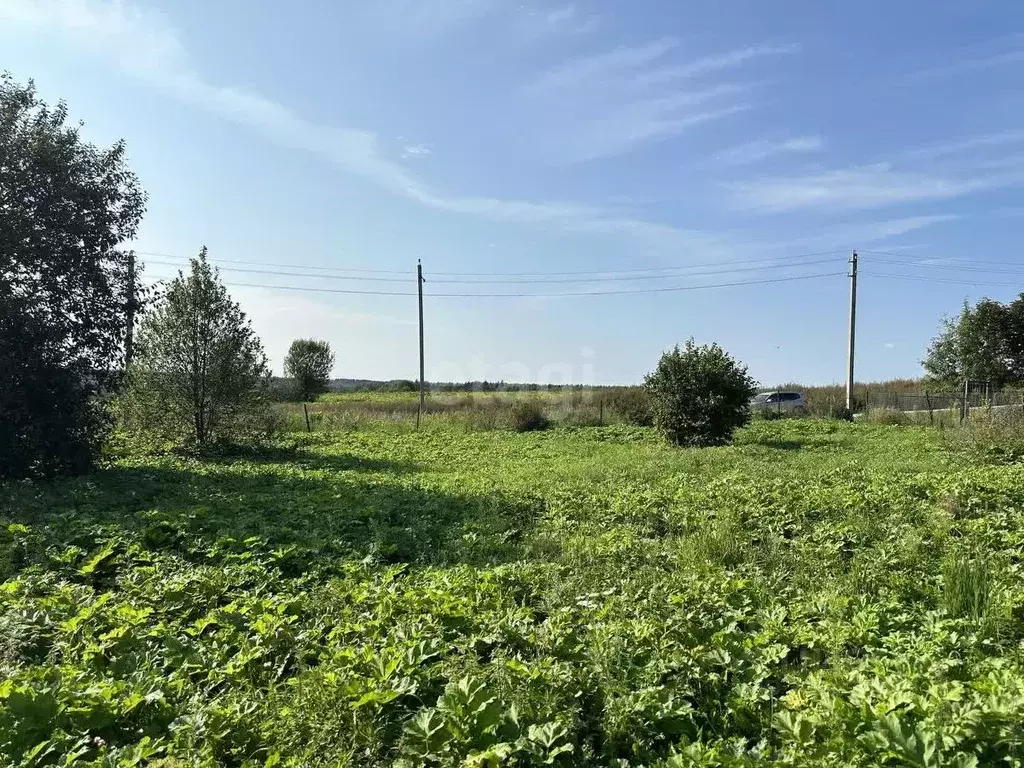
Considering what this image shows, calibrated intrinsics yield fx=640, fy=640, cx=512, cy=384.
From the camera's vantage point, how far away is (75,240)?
1230 cm

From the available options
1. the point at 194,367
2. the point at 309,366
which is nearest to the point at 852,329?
the point at 194,367

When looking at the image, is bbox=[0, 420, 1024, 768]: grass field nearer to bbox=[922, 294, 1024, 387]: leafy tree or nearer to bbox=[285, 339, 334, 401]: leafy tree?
bbox=[922, 294, 1024, 387]: leafy tree

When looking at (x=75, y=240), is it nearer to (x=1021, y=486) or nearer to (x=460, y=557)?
(x=460, y=557)

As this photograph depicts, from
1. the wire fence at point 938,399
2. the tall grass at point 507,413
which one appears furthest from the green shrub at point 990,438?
the tall grass at point 507,413

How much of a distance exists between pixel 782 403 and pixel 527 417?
1333cm

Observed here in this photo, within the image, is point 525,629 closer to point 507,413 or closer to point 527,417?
point 527,417

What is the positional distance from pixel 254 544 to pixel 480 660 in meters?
3.42

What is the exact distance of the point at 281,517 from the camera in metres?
7.85

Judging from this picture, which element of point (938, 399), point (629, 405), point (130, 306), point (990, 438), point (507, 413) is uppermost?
point (130, 306)

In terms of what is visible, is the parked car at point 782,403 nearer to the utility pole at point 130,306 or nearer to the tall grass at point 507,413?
the tall grass at point 507,413

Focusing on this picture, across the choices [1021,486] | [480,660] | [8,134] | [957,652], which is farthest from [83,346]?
[1021,486]

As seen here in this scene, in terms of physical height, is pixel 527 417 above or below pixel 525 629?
above

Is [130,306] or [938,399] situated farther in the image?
[938,399]

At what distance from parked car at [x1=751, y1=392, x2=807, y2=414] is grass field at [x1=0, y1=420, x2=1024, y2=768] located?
836 inches
